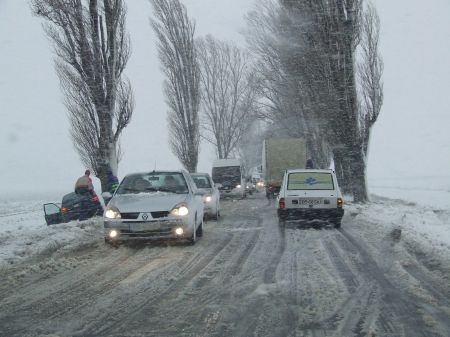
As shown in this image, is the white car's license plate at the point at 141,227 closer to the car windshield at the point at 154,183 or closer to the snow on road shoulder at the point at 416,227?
the car windshield at the point at 154,183

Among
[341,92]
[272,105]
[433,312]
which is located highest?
[272,105]

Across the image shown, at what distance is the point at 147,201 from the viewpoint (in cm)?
967

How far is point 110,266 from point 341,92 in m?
15.1

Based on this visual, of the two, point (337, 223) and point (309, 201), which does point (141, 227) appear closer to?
point (309, 201)

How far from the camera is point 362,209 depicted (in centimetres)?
1708

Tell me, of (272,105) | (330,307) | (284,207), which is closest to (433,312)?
(330,307)

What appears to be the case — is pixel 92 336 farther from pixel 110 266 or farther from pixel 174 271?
pixel 110 266

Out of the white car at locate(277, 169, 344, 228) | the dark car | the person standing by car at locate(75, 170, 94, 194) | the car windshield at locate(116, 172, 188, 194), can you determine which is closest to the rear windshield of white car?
the white car at locate(277, 169, 344, 228)

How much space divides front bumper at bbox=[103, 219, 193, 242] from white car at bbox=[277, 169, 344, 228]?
4.49 metres

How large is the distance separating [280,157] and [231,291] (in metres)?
21.9

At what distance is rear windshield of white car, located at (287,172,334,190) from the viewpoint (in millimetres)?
13640

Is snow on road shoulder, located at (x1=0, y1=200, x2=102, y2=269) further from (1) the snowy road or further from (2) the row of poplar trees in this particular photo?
(2) the row of poplar trees

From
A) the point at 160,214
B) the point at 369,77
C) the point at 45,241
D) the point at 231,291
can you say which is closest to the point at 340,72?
the point at 369,77

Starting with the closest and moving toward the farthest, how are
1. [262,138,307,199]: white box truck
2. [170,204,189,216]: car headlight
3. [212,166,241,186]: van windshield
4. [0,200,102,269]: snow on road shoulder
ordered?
1. [0,200,102,269]: snow on road shoulder
2. [170,204,189,216]: car headlight
3. [262,138,307,199]: white box truck
4. [212,166,241,186]: van windshield
